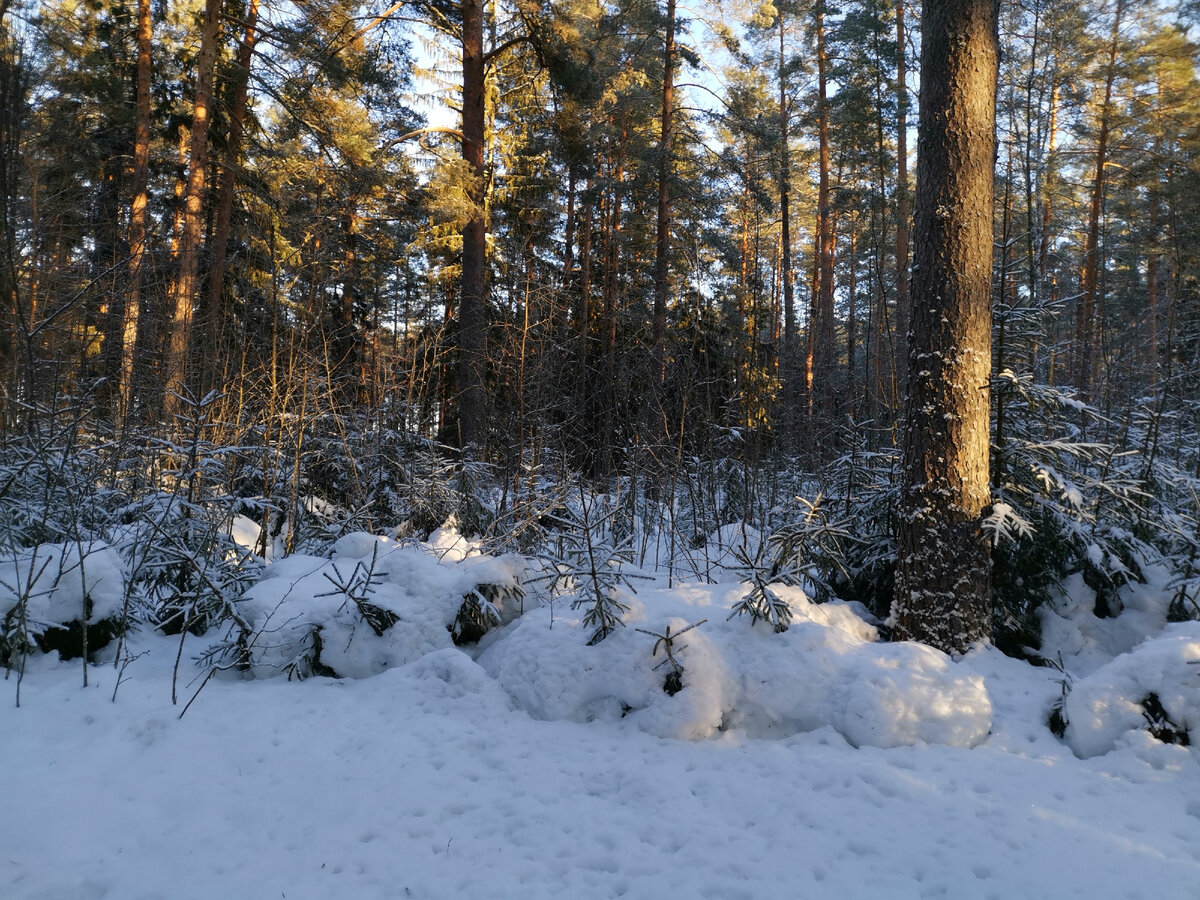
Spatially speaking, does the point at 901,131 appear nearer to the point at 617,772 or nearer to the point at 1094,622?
the point at 1094,622

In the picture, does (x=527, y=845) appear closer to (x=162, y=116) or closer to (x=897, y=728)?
(x=897, y=728)

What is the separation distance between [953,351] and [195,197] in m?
11.2

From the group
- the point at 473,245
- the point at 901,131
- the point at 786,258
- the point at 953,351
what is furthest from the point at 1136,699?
the point at 901,131

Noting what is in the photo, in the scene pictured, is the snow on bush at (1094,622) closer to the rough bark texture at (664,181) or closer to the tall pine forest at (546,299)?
the tall pine forest at (546,299)

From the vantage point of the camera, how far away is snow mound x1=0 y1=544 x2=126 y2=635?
379 centimetres

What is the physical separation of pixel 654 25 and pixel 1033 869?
1374cm

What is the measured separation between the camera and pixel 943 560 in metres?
3.80

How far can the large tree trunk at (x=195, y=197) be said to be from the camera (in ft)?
31.1

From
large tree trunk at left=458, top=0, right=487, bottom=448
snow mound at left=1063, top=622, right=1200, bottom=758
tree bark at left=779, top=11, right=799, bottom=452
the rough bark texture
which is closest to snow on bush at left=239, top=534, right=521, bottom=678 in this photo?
snow mound at left=1063, top=622, right=1200, bottom=758

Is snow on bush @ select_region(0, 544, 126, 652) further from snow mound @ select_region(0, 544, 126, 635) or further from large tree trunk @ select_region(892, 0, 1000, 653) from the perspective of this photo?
large tree trunk @ select_region(892, 0, 1000, 653)

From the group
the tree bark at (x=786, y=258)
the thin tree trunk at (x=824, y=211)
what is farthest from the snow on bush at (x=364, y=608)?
the thin tree trunk at (x=824, y=211)

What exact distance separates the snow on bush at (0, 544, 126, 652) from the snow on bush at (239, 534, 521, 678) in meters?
0.84

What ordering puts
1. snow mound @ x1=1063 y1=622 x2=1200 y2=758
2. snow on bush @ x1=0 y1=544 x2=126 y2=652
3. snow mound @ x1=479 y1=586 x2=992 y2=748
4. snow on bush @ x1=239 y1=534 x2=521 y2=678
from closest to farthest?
snow mound @ x1=1063 y1=622 x2=1200 y2=758, snow mound @ x1=479 y1=586 x2=992 y2=748, snow on bush @ x1=0 y1=544 x2=126 y2=652, snow on bush @ x1=239 y1=534 x2=521 y2=678

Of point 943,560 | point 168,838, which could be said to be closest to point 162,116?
point 168,838
